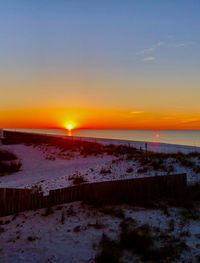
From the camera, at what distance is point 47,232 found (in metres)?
12.2

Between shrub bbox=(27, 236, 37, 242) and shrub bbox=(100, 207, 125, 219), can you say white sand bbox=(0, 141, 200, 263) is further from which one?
shrub bbox=(100, 207, 125, 219)

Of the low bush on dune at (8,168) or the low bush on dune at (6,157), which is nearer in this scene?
the low bush on dune at (8,168)

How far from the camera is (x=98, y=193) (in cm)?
1470

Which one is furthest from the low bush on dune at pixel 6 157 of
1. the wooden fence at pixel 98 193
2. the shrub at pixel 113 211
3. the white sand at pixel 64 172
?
the shrub at pixel 113 211

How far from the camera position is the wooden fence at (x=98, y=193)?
46.6ft

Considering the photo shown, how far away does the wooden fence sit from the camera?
14.2 m

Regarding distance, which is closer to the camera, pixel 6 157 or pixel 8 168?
pixel 8 168

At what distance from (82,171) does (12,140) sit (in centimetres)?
3045

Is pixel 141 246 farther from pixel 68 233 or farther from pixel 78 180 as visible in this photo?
pixel 78 180

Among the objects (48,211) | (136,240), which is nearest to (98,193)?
(48,211)

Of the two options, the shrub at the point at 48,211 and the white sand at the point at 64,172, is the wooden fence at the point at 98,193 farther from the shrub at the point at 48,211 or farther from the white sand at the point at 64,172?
the white sand at the point at 64,172

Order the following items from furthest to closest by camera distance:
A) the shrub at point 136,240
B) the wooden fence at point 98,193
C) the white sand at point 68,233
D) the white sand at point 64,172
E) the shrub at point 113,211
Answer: the white sand at point 64,172
the wooden fence at point 98,193
the shrub at point 113,211
the shrub at point 136,240
the white sand at point 68,233

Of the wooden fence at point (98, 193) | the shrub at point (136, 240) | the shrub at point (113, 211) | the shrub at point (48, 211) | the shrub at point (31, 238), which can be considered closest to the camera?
the shrub at point (136, 240)

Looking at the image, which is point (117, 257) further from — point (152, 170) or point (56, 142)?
point (56, 142)
